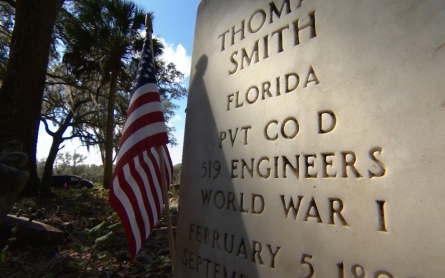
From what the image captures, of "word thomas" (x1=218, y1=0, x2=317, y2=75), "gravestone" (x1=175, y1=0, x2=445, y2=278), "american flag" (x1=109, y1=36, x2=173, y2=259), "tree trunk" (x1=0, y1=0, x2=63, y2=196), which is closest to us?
"gravestone" (x1=175, y1=0, x2=445, y2=278)

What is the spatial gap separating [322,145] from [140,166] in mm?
1396

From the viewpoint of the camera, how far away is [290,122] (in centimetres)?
170

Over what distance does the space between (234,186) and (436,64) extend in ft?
3.90

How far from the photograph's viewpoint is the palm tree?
13016 millimetres

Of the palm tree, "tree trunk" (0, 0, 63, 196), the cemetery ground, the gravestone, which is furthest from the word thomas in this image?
the palm tree

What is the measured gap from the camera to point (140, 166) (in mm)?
2422

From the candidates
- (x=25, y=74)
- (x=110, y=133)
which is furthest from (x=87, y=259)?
(x=110, y=133)

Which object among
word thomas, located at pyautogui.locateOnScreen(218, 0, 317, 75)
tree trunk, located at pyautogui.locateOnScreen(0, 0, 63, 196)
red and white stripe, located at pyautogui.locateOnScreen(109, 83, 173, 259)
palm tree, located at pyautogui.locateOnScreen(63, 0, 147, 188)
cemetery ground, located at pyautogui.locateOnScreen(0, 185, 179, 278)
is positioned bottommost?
cemetery ground, located at pyautogui.locateOnScreen(0, 185, 179, 278)

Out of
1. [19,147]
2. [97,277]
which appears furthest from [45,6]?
[97,277]

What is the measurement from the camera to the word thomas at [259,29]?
175 centimetres

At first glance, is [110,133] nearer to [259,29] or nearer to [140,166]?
[140,166]

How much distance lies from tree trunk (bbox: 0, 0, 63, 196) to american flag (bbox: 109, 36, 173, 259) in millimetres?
5315

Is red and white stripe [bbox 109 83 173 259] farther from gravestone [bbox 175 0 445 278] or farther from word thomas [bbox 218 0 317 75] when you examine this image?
word thomas [bbox 218 0 317 75]

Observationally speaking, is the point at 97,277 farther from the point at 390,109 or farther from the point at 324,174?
the point at 390,109
